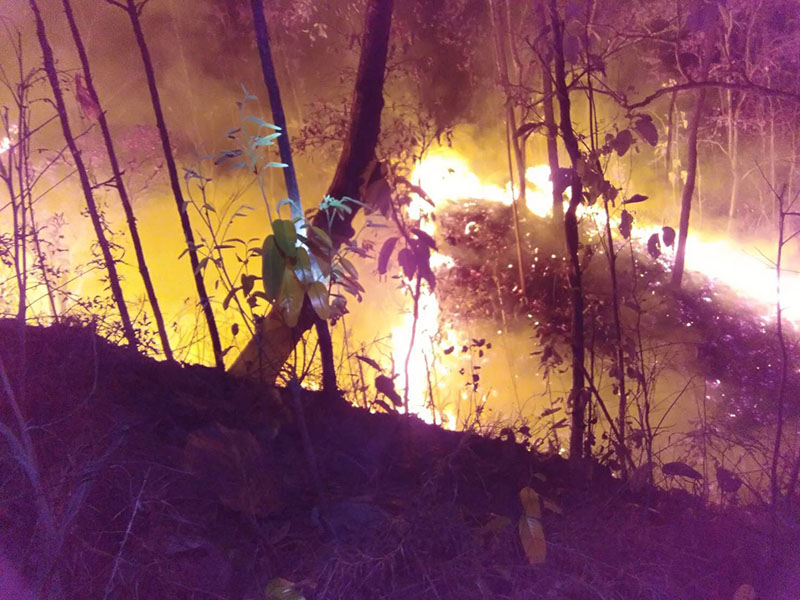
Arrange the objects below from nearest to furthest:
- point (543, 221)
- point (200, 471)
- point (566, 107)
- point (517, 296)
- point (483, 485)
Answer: point (200, 471)
point (483, 485)
point (566, 107)
point (517, 296)
point (543, 221)

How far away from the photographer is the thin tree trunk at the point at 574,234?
3.04 meters

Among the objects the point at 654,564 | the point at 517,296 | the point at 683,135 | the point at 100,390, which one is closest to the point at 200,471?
the point at 100,390

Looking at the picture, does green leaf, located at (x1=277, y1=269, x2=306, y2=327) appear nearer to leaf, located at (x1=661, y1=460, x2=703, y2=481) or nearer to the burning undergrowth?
leaf, located at (x1=661, y1=460, x2=703, y2=481)

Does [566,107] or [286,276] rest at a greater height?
[566,107]

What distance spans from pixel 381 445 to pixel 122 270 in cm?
603

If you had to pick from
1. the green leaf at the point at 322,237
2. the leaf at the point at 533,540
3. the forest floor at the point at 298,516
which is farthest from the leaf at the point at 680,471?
the green leaf at the point at 322,237

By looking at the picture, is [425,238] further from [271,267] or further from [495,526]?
[495,526]

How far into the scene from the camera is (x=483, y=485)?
299 cm

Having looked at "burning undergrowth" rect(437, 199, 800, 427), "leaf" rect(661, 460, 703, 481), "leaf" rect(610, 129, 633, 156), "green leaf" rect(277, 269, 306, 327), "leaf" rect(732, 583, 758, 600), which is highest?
"burning undergrowth" rect(437, 199, 800, 427)

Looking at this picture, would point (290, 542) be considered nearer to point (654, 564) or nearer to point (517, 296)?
point (654, 564)

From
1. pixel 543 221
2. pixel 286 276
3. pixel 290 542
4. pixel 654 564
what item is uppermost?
pixel 543 221

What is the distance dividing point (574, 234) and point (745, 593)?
2.11 meters

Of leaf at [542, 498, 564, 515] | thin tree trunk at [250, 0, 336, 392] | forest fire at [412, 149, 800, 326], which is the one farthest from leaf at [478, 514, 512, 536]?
forest fire at [412, 149, 800, 326]

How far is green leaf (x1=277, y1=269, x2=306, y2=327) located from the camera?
211cm
